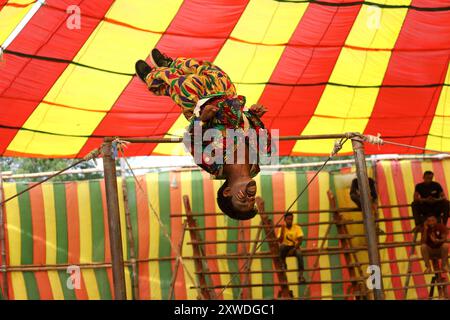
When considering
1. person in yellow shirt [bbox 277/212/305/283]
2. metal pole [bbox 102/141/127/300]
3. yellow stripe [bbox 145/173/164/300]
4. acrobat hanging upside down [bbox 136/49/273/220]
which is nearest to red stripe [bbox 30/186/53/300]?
yellow stripe [bbox 145/173/164/300]

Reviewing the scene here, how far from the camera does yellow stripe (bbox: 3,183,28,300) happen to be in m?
9.12

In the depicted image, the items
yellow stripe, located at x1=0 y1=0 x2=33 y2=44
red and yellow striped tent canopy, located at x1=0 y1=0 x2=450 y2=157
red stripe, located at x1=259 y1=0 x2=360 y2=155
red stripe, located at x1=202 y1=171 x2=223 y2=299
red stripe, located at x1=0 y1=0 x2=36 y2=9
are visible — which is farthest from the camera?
red stripe, located at x1=202 y1=171 x2=223 y2=299

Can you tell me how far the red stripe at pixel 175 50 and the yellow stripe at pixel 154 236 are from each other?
3.39 feet

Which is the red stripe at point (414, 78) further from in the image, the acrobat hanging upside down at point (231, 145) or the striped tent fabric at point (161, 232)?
the acrobat hanging upside down at point (231, 145)

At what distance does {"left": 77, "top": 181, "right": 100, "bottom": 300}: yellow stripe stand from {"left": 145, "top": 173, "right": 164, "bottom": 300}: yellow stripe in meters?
0.57

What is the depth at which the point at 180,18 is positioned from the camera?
6.94 metres

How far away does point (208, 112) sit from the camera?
16.1ft

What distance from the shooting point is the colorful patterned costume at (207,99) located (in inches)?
195

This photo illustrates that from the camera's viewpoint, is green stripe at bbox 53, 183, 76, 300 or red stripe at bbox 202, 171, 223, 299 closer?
green stripe at bbox 53, 183, 76, 300

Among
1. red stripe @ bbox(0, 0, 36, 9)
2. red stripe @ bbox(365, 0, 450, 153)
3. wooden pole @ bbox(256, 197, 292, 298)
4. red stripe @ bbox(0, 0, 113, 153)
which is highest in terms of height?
red stripe @ bbox(365, 0, 450, 153)

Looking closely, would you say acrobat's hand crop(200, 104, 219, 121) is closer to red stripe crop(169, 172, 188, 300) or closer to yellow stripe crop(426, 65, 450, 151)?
yellow stripe crop(426, 65, 450, 151)

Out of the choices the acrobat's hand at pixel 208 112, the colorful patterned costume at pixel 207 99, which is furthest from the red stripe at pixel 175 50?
the acrobat's hand at pixel 208 112

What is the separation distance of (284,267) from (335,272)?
3.25 feet
